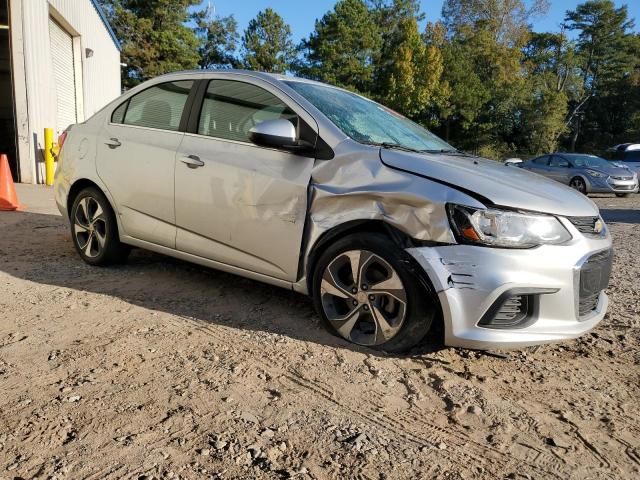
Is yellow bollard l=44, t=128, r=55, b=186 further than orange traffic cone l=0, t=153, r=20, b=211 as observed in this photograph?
Yes

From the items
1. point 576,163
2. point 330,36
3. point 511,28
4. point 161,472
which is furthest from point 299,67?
point 161,472

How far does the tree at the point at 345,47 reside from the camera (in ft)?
171

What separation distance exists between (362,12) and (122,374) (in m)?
57.0

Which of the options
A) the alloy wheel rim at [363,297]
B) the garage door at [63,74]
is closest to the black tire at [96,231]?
the alloy wheel rim at [363,297]

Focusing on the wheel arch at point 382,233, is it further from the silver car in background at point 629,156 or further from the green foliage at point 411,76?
the green foliage at point 411,76

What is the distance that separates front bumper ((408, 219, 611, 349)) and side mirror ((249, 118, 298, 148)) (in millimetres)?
1006

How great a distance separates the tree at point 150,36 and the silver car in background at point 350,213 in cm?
4421

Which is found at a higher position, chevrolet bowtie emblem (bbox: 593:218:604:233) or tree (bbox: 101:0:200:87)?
tree (bbox: 101:0:200:87)

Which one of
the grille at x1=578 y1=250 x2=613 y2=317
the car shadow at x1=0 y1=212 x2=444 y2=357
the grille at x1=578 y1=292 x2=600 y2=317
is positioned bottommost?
the car shadow at x1=0 y1=212 x2=444 y2=357

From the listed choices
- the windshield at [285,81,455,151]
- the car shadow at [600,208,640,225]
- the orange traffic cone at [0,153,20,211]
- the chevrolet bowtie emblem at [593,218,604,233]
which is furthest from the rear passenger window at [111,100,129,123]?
the car shadow at [600,208,640,225]

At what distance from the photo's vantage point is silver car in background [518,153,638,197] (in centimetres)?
1477

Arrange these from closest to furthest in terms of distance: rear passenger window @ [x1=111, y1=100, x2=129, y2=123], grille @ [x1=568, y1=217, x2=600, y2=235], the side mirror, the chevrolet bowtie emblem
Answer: grille @ [x1=568, y1=217, x2=600, y2=235] < the chevrolet bowtie emblem < the side mirror < rear passenger window @ [x1=111, y1=100, x2=129, y2=123]

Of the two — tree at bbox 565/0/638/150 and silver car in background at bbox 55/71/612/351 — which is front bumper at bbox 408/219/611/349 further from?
tree at bbox 565/0/638/150

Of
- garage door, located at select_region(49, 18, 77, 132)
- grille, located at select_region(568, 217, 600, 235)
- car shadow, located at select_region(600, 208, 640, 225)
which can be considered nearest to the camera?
grille, located at select_region(568, 217, 600, 235)
